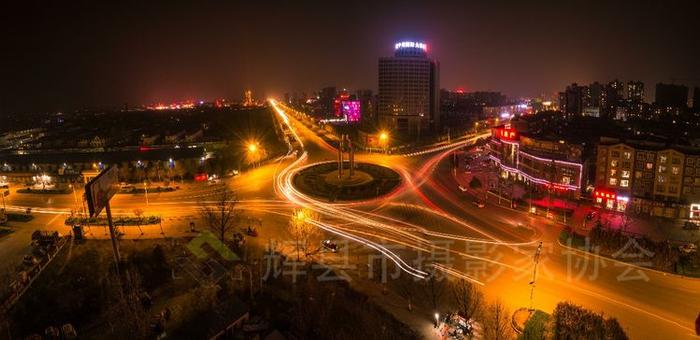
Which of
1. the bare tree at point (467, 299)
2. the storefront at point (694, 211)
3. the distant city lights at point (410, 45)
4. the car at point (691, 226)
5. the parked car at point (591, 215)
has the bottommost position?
the bare tree at point (467, 299)

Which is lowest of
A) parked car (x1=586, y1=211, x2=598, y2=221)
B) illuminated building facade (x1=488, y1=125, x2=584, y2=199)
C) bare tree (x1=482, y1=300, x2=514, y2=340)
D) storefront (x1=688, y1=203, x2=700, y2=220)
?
bare tree (x1=482, y1=300, x2=514, y2=340)

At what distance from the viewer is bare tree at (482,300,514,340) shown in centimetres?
1907

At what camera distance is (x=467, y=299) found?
2083 centimetres

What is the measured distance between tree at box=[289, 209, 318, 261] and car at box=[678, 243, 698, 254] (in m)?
24.4

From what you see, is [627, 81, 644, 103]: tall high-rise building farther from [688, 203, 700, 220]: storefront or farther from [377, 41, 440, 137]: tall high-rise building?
[688, 203, 700, 220]: storefront

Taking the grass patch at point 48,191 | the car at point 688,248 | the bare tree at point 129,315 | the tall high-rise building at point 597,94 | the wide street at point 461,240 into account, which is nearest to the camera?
the bare tree at point 129,315

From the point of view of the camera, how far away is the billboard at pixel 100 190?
20200mm

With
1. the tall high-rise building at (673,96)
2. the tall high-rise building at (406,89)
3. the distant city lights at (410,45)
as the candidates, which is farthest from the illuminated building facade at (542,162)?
the tall high-rise building at (673,96)

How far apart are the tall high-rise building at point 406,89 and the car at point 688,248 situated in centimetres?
6949

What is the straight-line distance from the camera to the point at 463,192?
137ft

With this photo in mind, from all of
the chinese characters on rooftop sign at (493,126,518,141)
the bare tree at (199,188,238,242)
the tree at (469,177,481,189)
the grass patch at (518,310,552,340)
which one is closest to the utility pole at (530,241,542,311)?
the grass patch at (518,310,552,340)

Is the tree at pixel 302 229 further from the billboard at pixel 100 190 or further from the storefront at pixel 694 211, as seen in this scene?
the storefront at pixel 694 211

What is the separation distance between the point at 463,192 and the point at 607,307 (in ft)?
68.2

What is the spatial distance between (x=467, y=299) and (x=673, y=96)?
110 m
